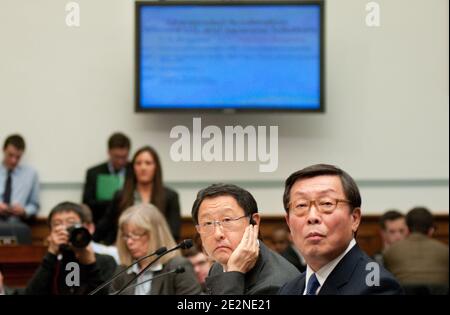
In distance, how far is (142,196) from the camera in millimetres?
4820

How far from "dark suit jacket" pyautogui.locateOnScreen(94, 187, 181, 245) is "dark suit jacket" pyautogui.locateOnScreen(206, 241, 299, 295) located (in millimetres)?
2172

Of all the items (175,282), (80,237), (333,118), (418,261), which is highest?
(333,118)

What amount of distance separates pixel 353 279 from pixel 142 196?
105 inches

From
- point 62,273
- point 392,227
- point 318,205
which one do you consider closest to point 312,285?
point 318,205

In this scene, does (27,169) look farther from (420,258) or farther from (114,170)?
(420,258)

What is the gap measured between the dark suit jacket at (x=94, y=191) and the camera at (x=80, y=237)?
5.72ft

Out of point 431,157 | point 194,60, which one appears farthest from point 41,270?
point 431,157

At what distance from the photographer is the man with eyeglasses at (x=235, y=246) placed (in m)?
2.46

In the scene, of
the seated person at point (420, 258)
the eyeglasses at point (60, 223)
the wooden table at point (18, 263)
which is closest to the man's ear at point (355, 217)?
the eyeglasses at point (60, 223)

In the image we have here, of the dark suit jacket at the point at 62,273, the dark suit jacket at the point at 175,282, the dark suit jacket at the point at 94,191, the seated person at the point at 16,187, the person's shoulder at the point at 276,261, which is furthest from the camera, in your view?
the seated person at the point at 16,187

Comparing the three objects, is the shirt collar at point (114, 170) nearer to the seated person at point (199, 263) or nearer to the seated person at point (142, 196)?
the seated person at point (142, 196)

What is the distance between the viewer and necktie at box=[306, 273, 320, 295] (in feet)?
7.36

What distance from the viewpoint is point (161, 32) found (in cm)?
609
